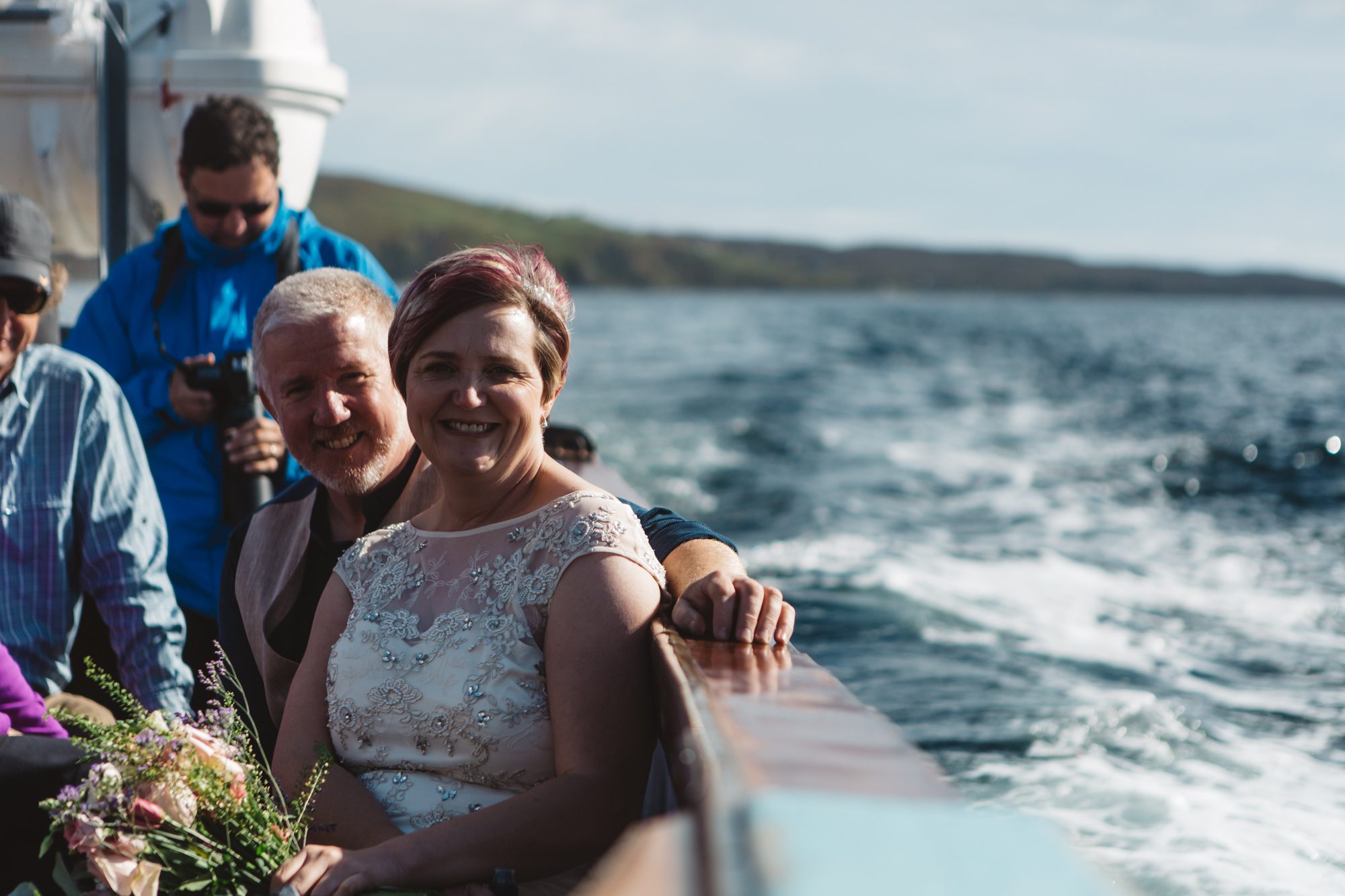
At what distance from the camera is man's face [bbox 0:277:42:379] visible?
2576mm

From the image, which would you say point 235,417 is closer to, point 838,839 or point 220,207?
point 220,207

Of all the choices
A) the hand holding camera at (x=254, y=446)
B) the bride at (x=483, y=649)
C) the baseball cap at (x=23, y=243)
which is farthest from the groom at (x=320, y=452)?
the hand holding camera at (x=254, y=446)

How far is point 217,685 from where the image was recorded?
1857mm

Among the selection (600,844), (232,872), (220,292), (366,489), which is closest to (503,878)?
(600,844)

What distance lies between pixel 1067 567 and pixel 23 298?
7367mm

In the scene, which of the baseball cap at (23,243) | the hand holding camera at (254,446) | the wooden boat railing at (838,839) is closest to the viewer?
the wooden boat railing at (838,839)

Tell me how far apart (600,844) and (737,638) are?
1.08 feet

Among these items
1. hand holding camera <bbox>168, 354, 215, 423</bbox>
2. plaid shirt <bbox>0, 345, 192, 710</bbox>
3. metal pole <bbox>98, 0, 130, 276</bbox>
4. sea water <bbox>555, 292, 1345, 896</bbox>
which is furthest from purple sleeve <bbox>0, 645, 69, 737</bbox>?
sea water <bbox>555, 292, 1345, 896</bbox>

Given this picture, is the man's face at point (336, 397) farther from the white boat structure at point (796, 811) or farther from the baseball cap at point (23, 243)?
the white boat structure at point (796, 811)

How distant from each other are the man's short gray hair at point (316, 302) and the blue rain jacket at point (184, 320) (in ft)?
3.55

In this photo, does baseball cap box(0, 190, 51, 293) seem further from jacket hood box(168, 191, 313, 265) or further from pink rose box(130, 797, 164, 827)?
pink rose box(130, 797, 164, 827)

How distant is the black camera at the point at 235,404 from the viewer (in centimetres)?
329

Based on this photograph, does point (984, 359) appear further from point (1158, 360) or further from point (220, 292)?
point (220, 292)

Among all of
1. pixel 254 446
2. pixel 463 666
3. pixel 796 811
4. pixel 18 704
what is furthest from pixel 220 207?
pixel 796 811
